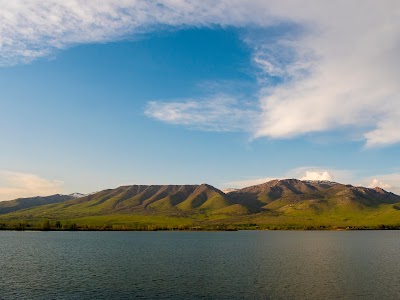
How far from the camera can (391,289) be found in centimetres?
7438

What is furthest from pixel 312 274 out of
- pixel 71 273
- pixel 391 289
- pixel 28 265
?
pixel 28 265

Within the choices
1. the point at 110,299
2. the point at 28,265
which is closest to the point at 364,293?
the point at 110,299

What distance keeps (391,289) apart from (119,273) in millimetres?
61503

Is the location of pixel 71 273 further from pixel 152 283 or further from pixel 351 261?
pixel 351 261

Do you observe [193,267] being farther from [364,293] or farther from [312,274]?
[364,293]

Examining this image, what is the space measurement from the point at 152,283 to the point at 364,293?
1676 inches

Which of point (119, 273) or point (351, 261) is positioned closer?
point (119, 273)

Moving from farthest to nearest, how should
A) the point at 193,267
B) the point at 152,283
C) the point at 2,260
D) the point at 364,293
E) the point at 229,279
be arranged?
the point at 2,260 < the point at 193,267 < the point at 229,279 < the point at 152,283 < the point at 364,293

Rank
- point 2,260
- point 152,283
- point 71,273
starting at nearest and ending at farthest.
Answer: point 152,283 < point 71,273 < point 2,260

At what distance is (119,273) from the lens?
303ft

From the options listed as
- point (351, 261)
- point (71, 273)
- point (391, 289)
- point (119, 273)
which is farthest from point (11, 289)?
point (351, 261)

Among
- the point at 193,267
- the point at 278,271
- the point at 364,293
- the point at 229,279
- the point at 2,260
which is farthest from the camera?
the point at 2,260

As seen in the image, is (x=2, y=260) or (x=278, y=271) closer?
(x=278, y=271)

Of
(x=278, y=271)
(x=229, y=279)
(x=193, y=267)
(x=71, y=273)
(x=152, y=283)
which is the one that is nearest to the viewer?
(x=152, y=283)
